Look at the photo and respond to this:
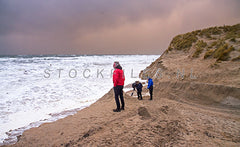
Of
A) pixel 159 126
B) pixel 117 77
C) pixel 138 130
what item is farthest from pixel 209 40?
pixel 138 130

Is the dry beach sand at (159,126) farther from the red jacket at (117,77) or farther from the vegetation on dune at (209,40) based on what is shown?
the vegetation on dune at (209,40)

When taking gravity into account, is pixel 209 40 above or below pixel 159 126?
above

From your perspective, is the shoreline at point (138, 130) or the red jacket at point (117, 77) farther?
the red jacket at point (117, 77)

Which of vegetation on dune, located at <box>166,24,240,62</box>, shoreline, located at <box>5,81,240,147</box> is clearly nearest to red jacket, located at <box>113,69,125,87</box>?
shoreline, located at <box>5,81,240,147</box>

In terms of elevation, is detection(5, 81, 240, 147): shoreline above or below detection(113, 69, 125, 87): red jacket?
below

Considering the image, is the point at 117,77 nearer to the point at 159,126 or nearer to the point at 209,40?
the point at 159,126

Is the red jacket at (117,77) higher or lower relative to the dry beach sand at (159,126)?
higher

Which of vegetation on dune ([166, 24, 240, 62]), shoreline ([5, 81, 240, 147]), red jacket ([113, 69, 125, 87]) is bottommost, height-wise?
shoreline ([5, 81, 240, 147])

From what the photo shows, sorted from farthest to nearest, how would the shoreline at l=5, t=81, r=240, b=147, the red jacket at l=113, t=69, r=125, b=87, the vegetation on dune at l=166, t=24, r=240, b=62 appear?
the vegetation on dune at l=166, t=24, r=240, b=62 < the red jacket at l=113, t=69, r=125, b=87 < the shoreline at l=5, t=81, r=240, b=147

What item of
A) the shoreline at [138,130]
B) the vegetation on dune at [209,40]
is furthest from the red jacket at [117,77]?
the vegetation on dune at [209,40]

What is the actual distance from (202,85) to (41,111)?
25.6 ft

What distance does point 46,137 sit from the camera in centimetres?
421

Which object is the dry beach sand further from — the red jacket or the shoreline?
the red jacket

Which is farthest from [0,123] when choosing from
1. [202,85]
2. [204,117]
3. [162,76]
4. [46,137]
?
[162,76]
